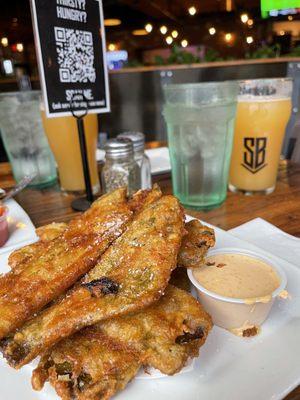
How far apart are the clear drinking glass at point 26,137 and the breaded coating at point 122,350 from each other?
1.42 meters

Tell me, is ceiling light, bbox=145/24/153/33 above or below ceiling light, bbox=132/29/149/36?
above

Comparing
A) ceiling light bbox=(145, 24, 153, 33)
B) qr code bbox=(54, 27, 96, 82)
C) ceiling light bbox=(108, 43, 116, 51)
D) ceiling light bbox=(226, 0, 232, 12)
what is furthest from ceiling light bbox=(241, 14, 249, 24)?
qr code bbox=(54, 27, 96, 82)

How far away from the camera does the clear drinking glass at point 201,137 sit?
5.27 ft

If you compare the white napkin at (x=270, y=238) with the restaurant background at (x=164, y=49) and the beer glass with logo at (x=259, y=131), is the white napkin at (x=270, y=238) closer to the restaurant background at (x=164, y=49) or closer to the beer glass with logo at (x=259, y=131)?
the beer glass with logo at (x=259, y=131)

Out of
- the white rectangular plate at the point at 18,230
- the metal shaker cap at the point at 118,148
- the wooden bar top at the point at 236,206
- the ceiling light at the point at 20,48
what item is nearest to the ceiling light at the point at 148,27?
the ceiling light at the point at 20,48

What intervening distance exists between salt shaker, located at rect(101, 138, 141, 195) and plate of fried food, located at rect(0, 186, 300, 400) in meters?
0.62

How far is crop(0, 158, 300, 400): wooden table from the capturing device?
1584 mm

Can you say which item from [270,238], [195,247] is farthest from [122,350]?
[270,238]

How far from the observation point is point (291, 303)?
3.37ft

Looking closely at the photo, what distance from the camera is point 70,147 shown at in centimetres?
193

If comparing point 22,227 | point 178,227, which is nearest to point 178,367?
point 178,227

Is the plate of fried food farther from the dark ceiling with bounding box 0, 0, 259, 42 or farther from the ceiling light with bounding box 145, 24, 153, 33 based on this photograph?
A: the ceiling light with bounding box 145, 24, 153, 33

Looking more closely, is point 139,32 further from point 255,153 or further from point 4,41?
point 255,153

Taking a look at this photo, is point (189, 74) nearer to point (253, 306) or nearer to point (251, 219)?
point (251, 219)
